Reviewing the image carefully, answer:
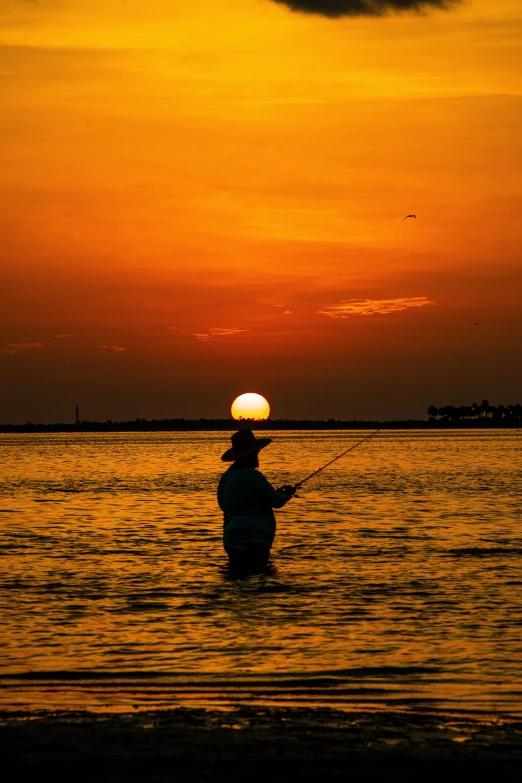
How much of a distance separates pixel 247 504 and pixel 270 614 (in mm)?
2557

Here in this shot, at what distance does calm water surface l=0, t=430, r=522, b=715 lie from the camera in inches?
326

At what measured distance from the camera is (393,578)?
14555 mm

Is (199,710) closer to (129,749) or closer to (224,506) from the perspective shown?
(129,749)

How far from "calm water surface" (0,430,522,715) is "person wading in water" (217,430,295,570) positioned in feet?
1.29

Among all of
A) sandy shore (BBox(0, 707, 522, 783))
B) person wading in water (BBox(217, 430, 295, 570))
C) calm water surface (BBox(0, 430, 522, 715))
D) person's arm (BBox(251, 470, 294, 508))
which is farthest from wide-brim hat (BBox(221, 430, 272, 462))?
sandy shore (BBox(0, 707, 522, 783))

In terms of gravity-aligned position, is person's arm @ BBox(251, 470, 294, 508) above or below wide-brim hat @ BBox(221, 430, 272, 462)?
below

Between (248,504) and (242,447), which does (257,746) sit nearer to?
(248,504)

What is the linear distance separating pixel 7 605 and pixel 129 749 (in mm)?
6449

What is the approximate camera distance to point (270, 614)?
11516mm

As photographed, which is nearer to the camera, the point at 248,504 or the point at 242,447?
the point at 248,504

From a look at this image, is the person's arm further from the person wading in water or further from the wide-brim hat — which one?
the wide-brim hat

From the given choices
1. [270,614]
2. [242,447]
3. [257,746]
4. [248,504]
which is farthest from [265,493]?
[257,746]

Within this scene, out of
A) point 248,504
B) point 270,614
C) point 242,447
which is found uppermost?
point 242,447

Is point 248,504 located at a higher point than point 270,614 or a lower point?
higher
